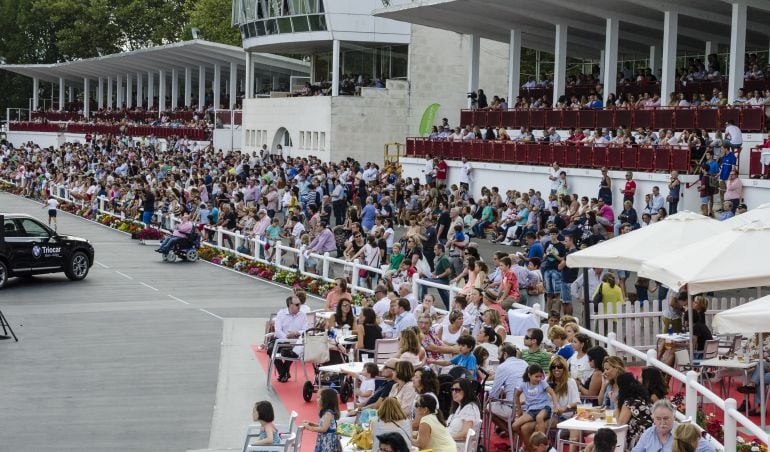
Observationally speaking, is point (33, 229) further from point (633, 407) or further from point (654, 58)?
point (654, 58)

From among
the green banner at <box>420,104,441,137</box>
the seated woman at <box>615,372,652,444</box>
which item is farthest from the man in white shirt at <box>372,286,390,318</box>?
the green banner at <box>420,104,441,137</box>

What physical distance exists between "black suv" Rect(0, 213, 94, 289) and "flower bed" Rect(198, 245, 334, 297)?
413 centimetres

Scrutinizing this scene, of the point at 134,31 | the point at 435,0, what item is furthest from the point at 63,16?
the point at 435,0

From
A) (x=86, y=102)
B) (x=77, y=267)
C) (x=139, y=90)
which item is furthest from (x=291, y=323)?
(x=86, y=102)

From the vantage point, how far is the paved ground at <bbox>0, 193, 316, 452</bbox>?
1641 cm

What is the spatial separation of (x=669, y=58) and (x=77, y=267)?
19.3 metres

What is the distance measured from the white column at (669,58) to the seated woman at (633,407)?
91.4 feet

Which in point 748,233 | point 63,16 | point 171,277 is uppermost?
point 63,16

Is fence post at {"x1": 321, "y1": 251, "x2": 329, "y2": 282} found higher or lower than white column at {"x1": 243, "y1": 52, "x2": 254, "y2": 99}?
lower

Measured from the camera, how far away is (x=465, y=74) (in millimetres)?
59531

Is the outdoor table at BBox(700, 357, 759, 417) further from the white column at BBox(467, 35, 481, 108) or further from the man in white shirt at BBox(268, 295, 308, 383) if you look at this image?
the white column at BBox(467, 35, 481, 108)

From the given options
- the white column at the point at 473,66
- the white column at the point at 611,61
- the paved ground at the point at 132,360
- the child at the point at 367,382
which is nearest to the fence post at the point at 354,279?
A: the paved ground at the point at 132,360

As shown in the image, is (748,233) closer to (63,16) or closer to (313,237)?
(313,237)

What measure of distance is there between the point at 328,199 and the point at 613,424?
79.5 ft
